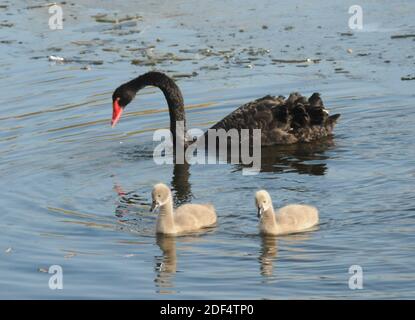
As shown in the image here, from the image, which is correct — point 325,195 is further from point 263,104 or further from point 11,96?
point 11,96

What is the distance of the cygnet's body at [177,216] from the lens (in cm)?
859

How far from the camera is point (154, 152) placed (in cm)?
1102

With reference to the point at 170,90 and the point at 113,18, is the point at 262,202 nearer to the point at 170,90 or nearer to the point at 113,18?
the point at 170,90

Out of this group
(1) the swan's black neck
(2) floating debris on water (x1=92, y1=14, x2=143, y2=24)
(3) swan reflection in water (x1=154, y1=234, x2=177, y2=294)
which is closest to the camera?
(3) swan reflection in water (x1=154, y1=234, x2=177, y2=294)

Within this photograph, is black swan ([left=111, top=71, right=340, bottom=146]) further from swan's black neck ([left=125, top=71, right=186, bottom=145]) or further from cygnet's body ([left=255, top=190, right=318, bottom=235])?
cygnet's body ([left=255, top=190, right=318, bottom=235])

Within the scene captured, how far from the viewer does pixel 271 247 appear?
8.21 m

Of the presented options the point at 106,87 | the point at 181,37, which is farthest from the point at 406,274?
the point at 181,37

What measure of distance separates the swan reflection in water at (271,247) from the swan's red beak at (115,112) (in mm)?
3285

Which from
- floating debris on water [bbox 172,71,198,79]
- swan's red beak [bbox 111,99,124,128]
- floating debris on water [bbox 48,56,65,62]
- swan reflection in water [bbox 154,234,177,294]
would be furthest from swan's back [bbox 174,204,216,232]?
floating debris on water [bbox 48,56,65,62]

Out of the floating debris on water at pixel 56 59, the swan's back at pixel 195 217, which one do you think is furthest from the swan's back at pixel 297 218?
the floating debris on water at pixel 56 59

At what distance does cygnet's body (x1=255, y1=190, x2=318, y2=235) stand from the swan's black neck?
3083 mm

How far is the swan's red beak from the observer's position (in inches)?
445

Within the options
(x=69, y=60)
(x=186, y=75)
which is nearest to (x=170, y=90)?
(x=186, y=75)

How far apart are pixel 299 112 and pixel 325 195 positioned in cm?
204
